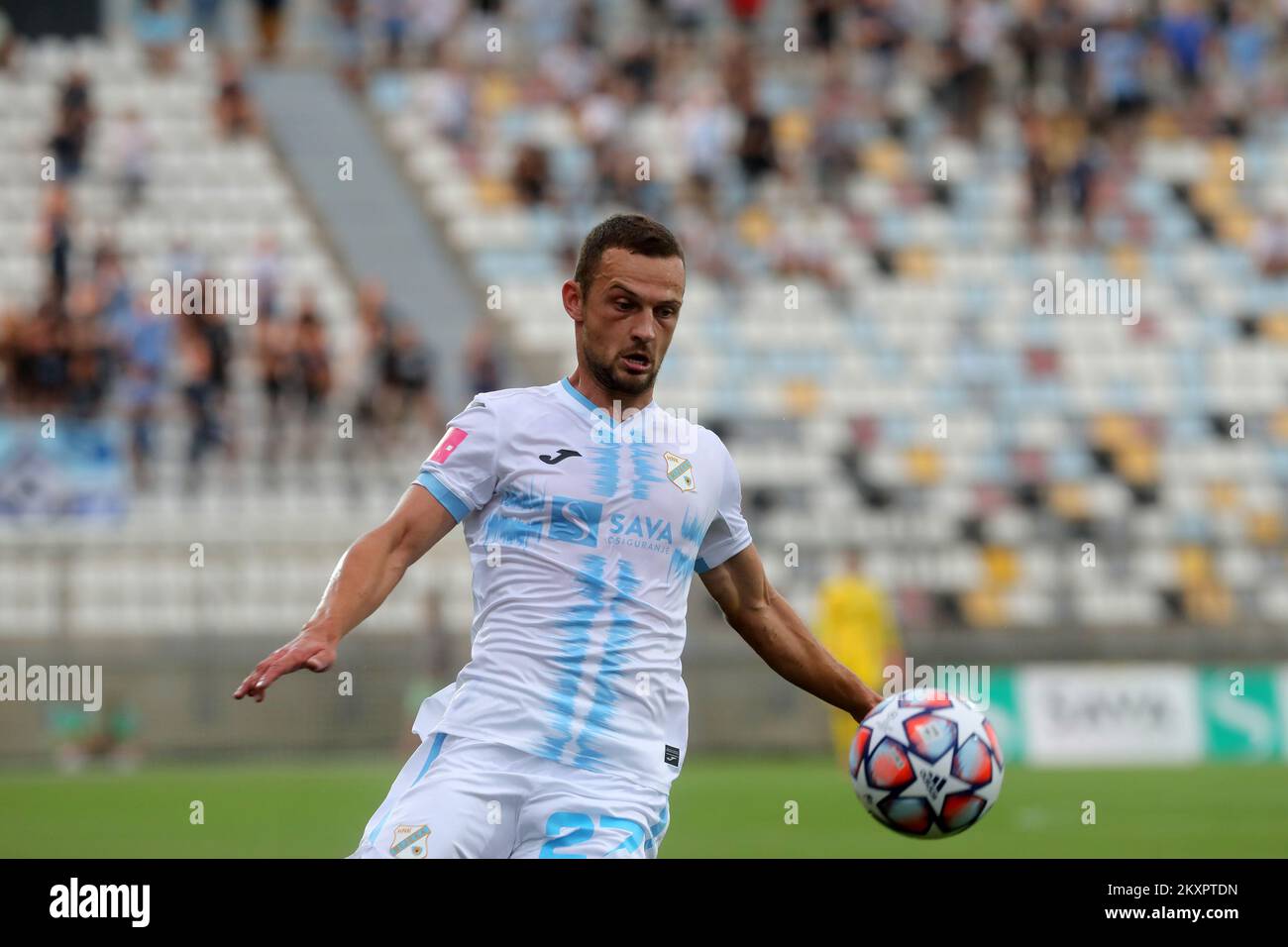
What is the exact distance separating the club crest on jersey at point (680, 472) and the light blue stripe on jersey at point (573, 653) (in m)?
0.33

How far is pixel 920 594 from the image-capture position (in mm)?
22641

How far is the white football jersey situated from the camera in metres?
5.83

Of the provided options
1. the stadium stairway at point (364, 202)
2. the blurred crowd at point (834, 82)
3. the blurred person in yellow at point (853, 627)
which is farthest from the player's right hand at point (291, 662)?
the blurred crowd at point (834, 82)

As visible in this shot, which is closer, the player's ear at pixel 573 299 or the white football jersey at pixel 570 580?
the white football jersey at pixel 570 580

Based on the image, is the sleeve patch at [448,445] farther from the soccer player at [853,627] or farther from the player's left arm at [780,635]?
the soccer player at [853,627]

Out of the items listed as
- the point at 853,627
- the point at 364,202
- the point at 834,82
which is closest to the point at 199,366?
the point at 364,202

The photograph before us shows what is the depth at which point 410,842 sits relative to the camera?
5.52 metres

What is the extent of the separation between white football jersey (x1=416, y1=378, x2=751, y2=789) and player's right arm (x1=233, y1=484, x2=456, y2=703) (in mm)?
72

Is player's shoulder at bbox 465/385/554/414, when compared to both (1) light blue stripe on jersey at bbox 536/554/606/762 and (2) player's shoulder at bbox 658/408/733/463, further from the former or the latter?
(1) light blue stripe on jersey at bbox 536/554/606/762

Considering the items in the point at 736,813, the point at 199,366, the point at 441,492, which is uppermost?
the point at 199,366

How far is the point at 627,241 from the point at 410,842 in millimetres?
1695

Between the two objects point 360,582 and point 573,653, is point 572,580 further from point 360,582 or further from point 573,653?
point 360,582

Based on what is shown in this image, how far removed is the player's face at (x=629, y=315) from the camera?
595 cm

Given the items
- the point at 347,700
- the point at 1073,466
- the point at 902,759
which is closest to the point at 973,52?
the point at 1073,466
